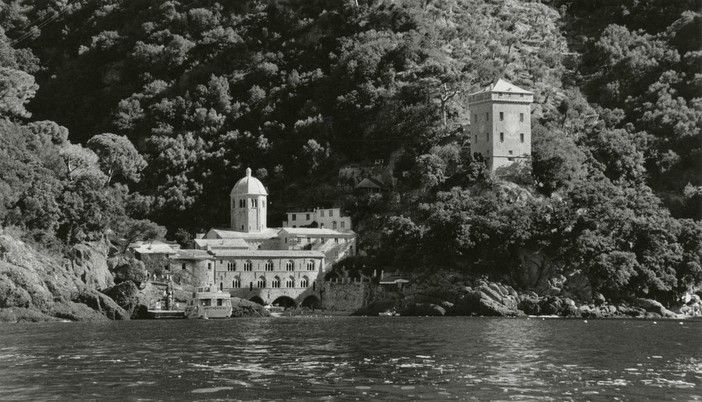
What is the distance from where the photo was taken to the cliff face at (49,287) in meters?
106

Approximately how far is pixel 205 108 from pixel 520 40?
37.7 metres

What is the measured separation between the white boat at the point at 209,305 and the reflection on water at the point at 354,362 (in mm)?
21658

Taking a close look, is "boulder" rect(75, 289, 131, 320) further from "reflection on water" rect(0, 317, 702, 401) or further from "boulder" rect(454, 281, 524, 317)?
"boulder" rect(454, 281, 524, 317)

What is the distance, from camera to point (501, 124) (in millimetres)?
132125

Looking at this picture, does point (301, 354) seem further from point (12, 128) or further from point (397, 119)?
point (397, 119)

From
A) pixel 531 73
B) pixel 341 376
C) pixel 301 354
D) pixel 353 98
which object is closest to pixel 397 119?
pixel 353 98

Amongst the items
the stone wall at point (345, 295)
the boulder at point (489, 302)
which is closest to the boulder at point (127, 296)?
the stone wall at point (345, 295)

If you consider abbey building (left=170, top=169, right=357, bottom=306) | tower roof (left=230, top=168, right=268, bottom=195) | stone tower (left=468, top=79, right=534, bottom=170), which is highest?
stone tower (left=468, top=79, right=534, bottom=170)

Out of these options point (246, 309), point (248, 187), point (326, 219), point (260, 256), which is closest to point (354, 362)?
point (246, 309)

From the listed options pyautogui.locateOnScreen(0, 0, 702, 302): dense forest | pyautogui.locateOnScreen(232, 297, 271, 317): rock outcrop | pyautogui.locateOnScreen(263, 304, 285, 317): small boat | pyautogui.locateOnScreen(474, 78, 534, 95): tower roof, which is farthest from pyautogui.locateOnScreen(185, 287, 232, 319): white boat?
pyautogui.locateOnScreen(474, 78, 534, 95): tower roof

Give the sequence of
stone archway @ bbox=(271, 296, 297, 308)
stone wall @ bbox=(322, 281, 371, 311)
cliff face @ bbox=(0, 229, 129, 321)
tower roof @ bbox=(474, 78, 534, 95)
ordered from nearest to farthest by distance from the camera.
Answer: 1. cliff face @ bbox=(0, 229, 129, 321)
2. stone wall @ bbox=(322, 281, 371, 311)
3. stone archway @ bbox=(271, 296, 297, 308)
4. tower roof @ bbox=(474, 78, 534, 95)

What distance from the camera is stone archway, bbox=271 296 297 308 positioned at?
5231 inches

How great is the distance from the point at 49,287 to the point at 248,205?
106ft

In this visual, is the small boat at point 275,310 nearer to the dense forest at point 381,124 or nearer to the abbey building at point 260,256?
the abbey building at point 260,256
